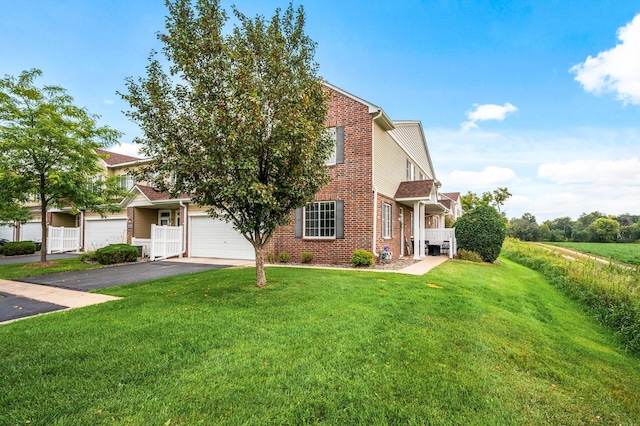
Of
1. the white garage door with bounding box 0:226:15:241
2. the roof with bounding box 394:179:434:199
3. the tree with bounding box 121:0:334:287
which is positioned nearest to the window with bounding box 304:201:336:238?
the roof with bounding box 394:179:434:199

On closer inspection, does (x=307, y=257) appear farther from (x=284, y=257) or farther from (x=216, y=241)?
(x=216, y=241)

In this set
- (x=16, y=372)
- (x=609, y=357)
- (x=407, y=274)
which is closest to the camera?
(x=16, y=372)

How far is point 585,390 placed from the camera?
3.32m

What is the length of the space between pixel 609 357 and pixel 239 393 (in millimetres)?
5551

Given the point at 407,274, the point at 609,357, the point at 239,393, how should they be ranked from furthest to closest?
the point at 407,274 → the point at 609,357 → the point at 239,393

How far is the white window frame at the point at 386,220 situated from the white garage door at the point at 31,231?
26014 mm

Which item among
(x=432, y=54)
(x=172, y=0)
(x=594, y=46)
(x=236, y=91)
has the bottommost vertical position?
(x=236, y=91)

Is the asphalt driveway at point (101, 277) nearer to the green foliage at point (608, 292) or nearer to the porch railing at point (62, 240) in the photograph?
the porch railing at point (62, 240)

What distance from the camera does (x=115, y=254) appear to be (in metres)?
13.6

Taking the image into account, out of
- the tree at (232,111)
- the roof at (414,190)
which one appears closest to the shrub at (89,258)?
the tree at (232,111)

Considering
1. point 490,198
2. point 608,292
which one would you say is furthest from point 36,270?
point 490,198

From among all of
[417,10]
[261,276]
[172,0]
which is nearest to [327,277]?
[261,276]

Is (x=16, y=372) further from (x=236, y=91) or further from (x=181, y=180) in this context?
Answer: (x=236, y=91)

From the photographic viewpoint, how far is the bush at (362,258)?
1128 cm
